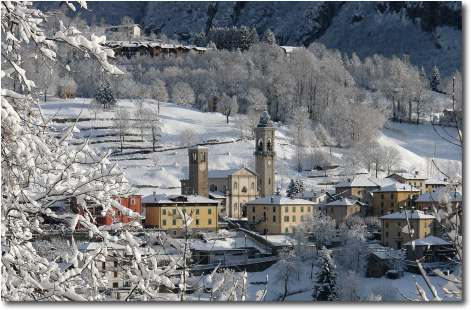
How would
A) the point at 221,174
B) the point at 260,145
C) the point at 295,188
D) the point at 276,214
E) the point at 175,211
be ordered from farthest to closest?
the point at 260,145 < the point at 221,174 < the point at 295,188 < the point at 276,214 < the point at 175,211

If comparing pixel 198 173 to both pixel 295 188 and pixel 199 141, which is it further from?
pixel 199 141

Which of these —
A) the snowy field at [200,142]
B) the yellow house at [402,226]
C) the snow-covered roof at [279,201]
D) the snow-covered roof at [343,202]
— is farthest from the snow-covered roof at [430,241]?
the snowy field at [200,142]

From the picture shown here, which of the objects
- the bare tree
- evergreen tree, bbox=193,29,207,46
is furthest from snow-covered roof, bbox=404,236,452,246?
evergreen tree, bbox=193,29,207,46

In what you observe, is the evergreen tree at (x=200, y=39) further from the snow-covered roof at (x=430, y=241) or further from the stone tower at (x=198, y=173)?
the snow-covered roof at (x=430, y=241)

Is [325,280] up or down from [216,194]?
down

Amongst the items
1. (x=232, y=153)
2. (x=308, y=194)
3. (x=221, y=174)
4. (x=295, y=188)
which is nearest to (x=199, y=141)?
(x=232, y=153)

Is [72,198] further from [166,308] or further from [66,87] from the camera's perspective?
[66,87]

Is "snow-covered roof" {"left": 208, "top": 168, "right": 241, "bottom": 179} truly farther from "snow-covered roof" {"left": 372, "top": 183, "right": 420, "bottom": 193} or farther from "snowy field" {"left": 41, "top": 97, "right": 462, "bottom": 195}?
"snow-covered roof" {"left": 372, "top": 183, "right": 420, "bottom": 193}
